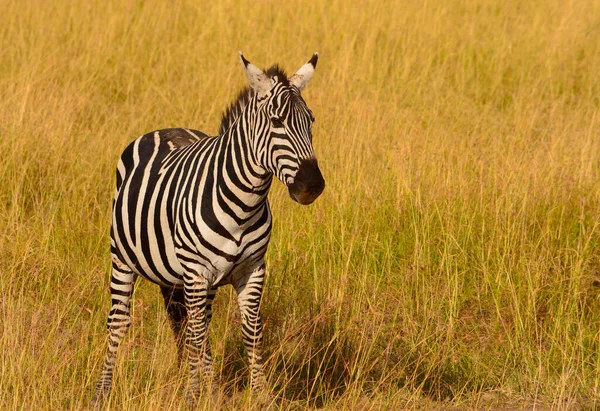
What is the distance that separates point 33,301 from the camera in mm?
5211

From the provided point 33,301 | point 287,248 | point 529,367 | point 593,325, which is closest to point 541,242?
point 593,325

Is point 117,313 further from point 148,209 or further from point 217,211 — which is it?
point 217,211

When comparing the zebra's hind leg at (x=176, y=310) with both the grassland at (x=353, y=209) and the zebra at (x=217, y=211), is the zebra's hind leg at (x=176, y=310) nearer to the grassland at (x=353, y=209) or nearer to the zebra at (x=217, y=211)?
the grassland at (x=353, y=209)

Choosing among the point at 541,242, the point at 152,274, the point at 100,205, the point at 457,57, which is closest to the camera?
the point at 152,274

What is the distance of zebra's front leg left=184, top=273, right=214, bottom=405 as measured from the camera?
13.1 ft

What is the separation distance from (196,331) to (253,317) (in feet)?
0.83

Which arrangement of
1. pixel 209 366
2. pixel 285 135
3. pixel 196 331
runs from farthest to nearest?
pixel 209 366, pixel 196 331, pixel 285 135

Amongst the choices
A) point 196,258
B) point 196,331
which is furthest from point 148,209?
point 196,331

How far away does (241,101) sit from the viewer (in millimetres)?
4191

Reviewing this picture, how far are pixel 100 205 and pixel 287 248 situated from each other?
Result: 1330mm

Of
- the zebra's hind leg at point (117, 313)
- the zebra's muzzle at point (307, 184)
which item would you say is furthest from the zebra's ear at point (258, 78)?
the zebra's hind leg at point (117, 313)

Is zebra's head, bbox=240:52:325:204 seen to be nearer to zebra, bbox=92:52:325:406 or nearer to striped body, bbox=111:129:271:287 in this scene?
zebra, bbox=92:52:325:406

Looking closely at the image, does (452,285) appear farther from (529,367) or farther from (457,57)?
(457,57)

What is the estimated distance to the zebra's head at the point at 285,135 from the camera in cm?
358
